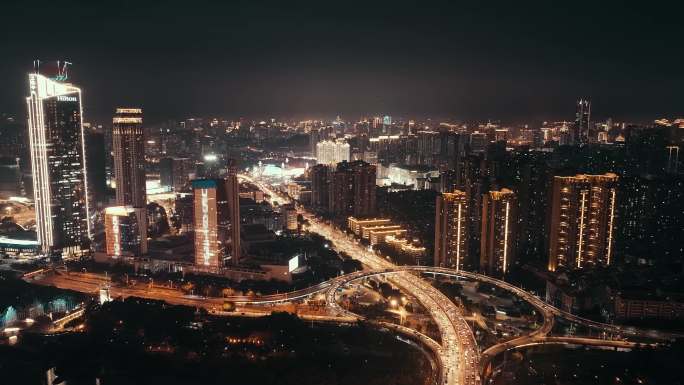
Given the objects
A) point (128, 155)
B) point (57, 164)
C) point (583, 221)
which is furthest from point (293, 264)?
point (128, 155)

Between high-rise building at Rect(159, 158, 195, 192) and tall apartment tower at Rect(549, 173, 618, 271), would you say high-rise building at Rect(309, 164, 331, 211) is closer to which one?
high-rise building at Rect(159, 158, 195, 192)

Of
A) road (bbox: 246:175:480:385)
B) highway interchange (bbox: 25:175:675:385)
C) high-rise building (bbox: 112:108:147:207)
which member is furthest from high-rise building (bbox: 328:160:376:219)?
high-rise building (bbox: 112:108:147:207)

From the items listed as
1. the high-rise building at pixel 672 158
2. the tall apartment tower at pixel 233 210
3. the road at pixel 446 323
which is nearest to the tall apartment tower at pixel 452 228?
the road at pixel 446 323

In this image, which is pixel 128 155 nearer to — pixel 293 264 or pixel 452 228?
pixel 293 264

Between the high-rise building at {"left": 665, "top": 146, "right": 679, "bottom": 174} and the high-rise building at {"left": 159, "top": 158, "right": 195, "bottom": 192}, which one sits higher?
the high-rise building at {"left": 665, "top": 146, "right": 679, "bottom": 174}

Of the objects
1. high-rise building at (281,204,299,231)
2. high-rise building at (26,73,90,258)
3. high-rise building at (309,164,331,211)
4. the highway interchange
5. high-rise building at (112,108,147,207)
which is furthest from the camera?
high-rise building at (309,164,331,211)

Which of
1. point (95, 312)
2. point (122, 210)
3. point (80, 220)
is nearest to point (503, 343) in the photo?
point (95, 312)

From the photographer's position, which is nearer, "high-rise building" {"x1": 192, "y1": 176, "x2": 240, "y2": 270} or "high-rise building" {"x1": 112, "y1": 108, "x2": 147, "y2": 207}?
"high-rise building" {"x1": 192, "y1": 176, "x2": 240, "y2": 270}
